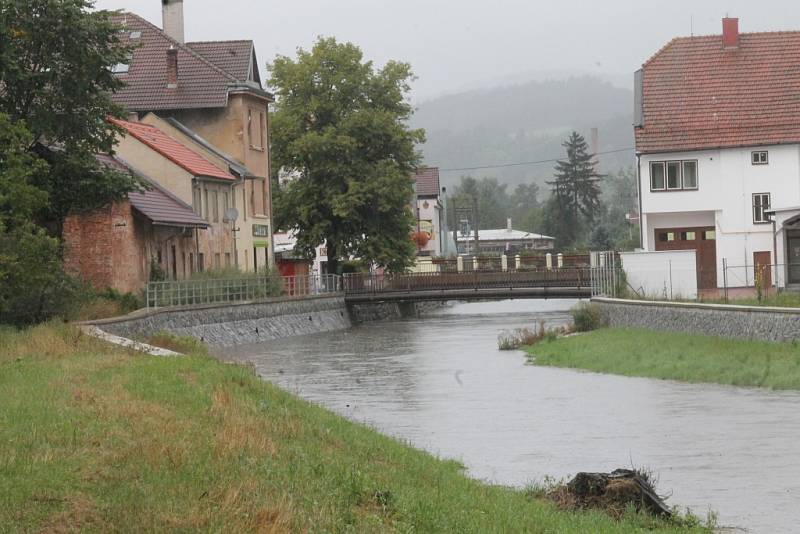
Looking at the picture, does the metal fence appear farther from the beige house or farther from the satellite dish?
the satellite dish

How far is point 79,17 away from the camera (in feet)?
137

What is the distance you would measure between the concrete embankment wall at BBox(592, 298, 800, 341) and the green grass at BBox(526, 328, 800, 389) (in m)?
0.31

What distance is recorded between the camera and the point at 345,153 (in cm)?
7456

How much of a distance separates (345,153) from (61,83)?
110ft

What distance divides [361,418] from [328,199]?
5095 cm

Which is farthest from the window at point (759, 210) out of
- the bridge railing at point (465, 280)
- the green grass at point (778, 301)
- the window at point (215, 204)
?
the green grass at point (778, 301)

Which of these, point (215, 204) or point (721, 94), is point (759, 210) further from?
point (215, 204)

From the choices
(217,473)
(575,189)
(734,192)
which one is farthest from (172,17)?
(575,189)

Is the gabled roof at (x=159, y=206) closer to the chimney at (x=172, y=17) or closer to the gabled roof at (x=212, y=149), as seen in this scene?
the gabled roof at (x=212, y=149)

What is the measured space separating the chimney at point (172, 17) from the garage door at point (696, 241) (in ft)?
83.4

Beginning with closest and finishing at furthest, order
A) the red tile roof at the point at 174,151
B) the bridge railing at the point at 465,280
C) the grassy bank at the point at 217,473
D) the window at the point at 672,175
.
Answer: the grassy bank at the point at 217,473
the red tile roof at the point at 174,151
the window at the point at 672,175
the bridge railing at the point at 465,280

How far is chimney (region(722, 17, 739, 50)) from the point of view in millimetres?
68062

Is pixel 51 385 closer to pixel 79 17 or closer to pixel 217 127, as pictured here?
pixel 79 17

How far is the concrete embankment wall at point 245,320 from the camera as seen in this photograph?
40.7m
